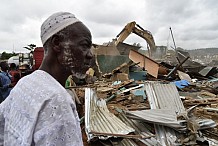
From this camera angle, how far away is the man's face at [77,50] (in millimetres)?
994

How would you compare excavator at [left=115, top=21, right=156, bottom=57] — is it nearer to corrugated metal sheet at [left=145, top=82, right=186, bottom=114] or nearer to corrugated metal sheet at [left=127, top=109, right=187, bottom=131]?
corrugated metal sheet at [left=145, top=82, right=186, bottom=114]

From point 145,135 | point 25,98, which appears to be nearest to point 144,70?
point 145,135

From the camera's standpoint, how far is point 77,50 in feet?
3.32

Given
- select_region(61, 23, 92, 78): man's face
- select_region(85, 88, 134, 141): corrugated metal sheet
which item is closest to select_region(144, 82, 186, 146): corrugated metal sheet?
select_region(85, 88, 134, 141): corrugated metal sheet

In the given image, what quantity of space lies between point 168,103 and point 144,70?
21.5 feet

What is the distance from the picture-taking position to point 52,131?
806mm

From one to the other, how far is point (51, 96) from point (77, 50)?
252mm

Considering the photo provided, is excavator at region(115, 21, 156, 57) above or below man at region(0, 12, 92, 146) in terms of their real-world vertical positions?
above

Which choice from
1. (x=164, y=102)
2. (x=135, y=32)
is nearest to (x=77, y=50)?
(x=164, y=102)

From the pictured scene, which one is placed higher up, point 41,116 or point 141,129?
point 41,116

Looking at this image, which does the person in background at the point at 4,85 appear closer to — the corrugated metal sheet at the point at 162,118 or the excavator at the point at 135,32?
the corrugated metal sheet at the point at 162,118

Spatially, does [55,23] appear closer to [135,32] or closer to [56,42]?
[56,42]

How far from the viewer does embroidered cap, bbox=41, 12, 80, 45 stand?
1.00 metres

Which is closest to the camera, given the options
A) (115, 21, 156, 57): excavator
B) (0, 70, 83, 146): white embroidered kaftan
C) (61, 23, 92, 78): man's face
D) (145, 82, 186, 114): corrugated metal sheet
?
(0, 70, 83, 146): white embroidered kaftan
